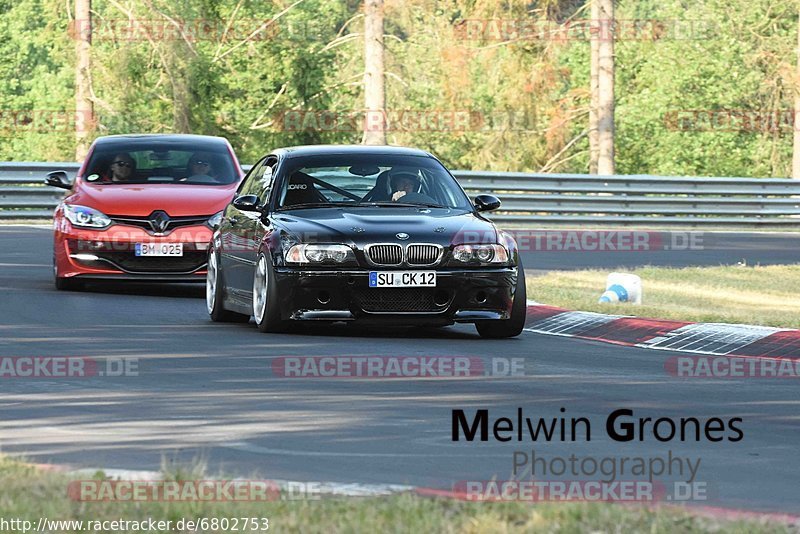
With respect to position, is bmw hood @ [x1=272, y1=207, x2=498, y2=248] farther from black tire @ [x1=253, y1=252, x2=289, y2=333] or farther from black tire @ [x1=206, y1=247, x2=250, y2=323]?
black tire @ [x1=206, y1=247, x2=250, y2=323]

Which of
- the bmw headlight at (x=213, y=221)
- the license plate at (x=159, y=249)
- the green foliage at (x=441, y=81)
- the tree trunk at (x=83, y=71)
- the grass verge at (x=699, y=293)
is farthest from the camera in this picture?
the green foliage at (x=441, y=81)

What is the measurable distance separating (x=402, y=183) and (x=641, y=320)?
2302 mm

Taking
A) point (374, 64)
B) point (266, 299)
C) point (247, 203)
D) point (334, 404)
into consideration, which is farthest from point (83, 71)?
point (334, 404)

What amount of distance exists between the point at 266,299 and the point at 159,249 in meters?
3.55

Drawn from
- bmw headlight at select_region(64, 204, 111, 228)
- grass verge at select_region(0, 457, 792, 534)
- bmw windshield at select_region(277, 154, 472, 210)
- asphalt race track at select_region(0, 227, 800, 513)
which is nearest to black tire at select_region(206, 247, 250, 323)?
asphalt race track at select_region(0, 227, 800, 513)

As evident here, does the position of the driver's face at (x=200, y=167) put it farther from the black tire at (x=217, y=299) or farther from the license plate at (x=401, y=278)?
the license plate at (x=401, y=278)

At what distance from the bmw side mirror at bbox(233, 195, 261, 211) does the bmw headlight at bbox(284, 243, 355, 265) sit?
118 centimetres

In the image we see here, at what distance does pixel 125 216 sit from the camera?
16.6 m

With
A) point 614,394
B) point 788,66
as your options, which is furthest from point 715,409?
point 788,66

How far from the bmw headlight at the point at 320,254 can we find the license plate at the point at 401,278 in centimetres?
23

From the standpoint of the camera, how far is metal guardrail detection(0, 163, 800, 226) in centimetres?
3064

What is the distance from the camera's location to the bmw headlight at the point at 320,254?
502 inches

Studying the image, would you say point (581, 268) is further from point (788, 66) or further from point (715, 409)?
point (788, 66)

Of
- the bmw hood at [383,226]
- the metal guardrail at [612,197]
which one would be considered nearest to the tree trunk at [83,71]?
the metal guardrail at [612,197]
